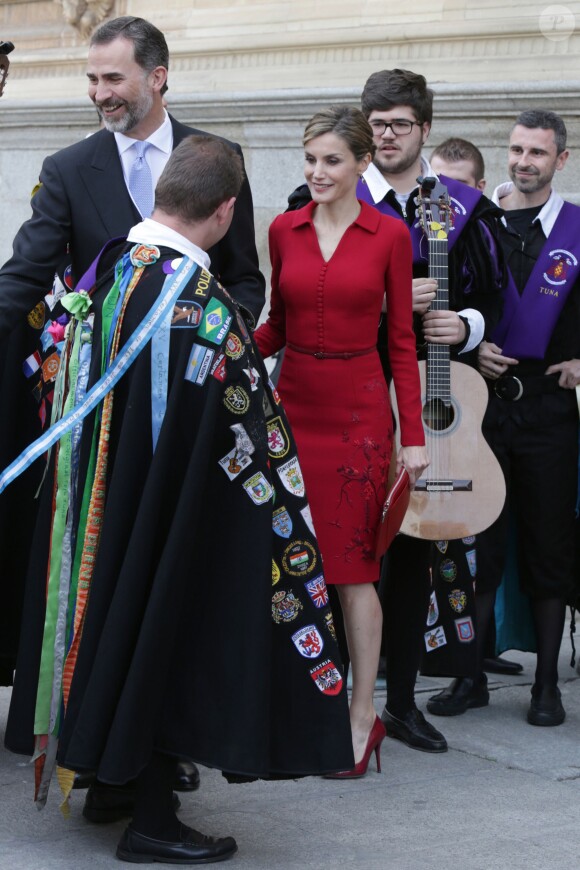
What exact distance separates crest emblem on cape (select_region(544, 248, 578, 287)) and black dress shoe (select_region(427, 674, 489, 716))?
149 cm

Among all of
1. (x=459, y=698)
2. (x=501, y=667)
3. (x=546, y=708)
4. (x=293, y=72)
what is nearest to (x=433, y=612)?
(x=459, y=698)

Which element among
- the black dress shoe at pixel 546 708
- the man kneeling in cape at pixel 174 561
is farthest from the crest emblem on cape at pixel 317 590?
the black dress shoe at pixel 546 708

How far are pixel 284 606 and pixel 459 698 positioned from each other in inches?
75.9

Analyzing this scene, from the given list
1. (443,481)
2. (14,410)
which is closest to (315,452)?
(443,481)

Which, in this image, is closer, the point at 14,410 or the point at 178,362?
the point at 178,362

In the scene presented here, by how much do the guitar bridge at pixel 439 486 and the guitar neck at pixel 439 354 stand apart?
267 mm

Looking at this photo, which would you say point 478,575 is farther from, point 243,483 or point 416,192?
point 243,483

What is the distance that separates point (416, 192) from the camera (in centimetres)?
499

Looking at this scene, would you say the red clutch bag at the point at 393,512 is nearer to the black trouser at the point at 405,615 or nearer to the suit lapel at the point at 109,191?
the black trouser at the point at 405,615

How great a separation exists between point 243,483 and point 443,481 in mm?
1483

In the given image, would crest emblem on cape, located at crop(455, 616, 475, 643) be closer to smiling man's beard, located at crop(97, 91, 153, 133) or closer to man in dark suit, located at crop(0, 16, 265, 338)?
man in dark suit, located at crop(0, 16, 265, 338)

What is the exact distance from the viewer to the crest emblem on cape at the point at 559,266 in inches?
212

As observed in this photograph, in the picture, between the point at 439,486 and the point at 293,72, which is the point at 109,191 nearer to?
the point at 439,486

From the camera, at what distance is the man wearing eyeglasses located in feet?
16.1
